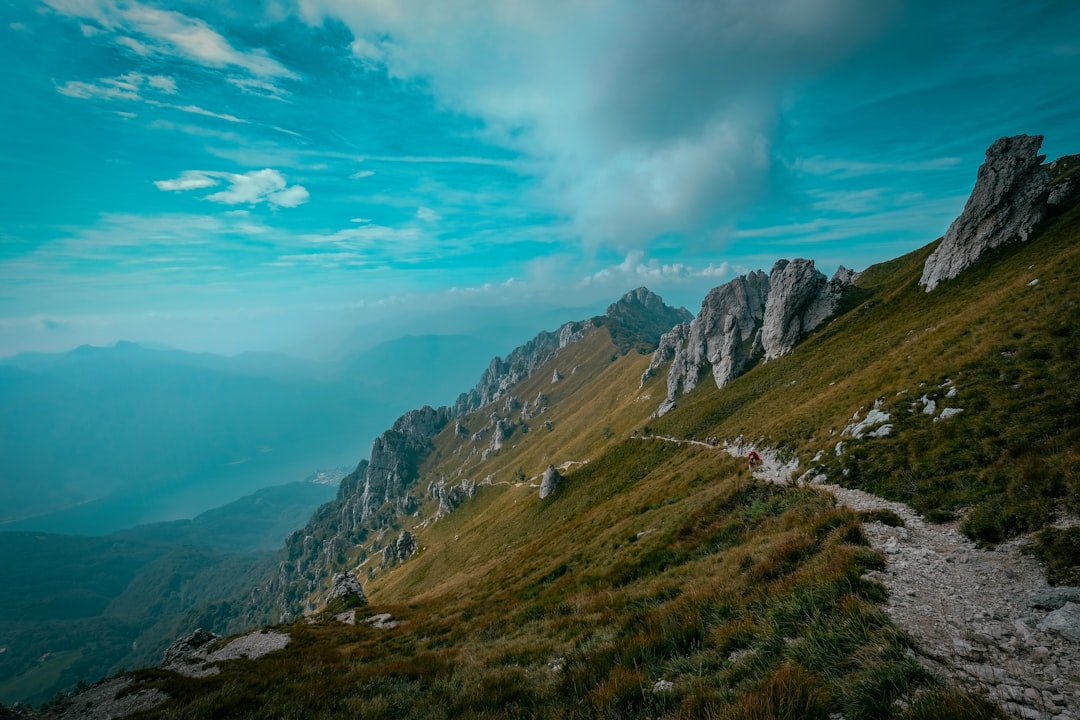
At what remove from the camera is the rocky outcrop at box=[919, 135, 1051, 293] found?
1918 inches

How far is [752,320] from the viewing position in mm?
103562

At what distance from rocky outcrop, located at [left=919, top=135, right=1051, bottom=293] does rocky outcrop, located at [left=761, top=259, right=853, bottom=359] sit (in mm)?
23021

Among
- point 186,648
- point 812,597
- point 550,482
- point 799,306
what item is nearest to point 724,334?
point 799,306

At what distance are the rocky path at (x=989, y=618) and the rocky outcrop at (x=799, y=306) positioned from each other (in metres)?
78.5

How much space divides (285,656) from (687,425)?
5555cm

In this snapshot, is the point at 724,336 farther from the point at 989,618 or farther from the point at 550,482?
the point at 989,618

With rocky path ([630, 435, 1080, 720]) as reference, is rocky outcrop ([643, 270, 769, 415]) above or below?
above

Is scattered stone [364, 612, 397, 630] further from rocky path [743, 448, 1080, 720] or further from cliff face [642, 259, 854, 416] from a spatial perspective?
cliff face [642, 259, 854, 416]

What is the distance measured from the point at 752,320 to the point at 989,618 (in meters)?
107

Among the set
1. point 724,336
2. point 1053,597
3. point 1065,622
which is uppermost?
point 724,336

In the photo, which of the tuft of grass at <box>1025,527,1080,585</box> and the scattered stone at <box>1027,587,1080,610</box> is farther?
the tuft of grass at <box>1025,527,1080,585</box>

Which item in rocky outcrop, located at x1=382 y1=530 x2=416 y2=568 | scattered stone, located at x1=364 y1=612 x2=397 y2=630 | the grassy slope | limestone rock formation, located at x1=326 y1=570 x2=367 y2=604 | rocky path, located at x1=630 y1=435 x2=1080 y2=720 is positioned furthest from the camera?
rocky outcrop, located at x1=382 y1=530 x2=416 y2=568

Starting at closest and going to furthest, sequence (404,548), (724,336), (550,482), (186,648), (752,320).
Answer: (186,648)
(550,482)
(724,336)
(752,320)
(404,548)

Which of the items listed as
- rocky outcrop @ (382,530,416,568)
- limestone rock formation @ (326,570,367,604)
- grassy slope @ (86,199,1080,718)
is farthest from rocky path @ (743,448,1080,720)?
rocky outcrop @ (382,530,416,568)
